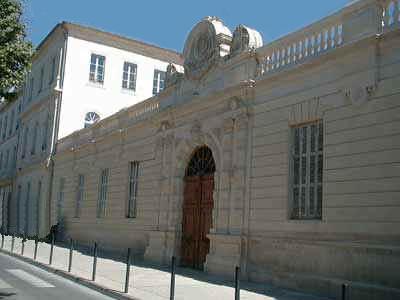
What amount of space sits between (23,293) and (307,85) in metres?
7.10

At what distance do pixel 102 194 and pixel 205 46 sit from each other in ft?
30.0

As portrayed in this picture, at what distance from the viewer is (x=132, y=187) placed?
19828 millimetres

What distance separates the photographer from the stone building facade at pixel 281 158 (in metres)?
9.66

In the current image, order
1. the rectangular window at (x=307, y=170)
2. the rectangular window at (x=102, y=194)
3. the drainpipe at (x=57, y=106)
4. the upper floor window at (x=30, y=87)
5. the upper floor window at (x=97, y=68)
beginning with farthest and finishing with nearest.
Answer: the upper floor window at (x=30, y=87) < the upper floor window at (x=97, y=68) < the drainpipe at (x=57, y=106) < the rectangular window at (x=102, y=194) < the rectangular window at (x=307, y=170)

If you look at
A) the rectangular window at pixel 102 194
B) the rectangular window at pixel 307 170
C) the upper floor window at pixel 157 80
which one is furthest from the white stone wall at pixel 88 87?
the rectangular window at pixel 307 170

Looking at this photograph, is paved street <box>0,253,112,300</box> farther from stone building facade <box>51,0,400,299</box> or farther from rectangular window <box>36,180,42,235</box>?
rectangular window <box>36,180,42,235</box>

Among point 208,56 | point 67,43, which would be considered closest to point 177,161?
point 208,56

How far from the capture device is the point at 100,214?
22.3 meters

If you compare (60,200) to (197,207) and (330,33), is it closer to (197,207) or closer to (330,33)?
(197,207)

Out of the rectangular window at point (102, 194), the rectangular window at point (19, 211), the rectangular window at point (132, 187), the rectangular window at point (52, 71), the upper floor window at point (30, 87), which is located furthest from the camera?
the upper floor window at point (30, 87)

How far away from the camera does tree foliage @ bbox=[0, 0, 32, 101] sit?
9.41 m

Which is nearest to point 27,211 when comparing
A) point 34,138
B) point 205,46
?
point 34,138

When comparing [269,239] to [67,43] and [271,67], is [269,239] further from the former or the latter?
[67,43]

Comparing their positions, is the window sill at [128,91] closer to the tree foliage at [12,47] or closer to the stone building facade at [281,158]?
the stone building facade at [281,158]
